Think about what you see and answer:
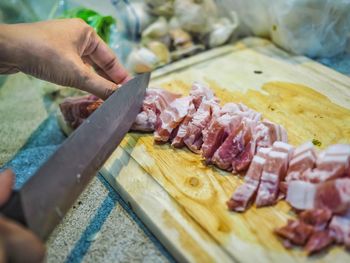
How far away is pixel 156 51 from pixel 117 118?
0.92 meters

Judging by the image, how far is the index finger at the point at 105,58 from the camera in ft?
5.94

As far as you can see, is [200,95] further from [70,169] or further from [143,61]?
[70,169]

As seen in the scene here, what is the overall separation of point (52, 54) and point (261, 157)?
97cm

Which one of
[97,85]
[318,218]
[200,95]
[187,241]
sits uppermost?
[97,85]

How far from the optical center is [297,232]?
1.21 m

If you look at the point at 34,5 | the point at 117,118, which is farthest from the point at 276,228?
the point at 34,5

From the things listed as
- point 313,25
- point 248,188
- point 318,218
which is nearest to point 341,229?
point 318,218

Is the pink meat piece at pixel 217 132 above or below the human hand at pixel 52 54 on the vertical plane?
below

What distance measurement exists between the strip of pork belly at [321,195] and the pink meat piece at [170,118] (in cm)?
57

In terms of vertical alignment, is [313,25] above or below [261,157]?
above

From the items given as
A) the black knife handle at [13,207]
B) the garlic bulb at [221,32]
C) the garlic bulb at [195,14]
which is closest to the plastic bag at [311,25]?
the garlic bulb at [221,32]

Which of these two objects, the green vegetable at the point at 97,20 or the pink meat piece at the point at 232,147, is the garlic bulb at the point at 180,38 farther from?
the pink meat piece at the point at 232,147

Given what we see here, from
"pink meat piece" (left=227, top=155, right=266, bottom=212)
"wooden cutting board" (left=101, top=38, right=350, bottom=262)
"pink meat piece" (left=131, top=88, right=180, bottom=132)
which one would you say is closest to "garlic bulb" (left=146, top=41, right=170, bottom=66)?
"wooden cutting board" (left=101, top=38, right=350, bottom=262)

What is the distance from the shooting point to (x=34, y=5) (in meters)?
2.48
